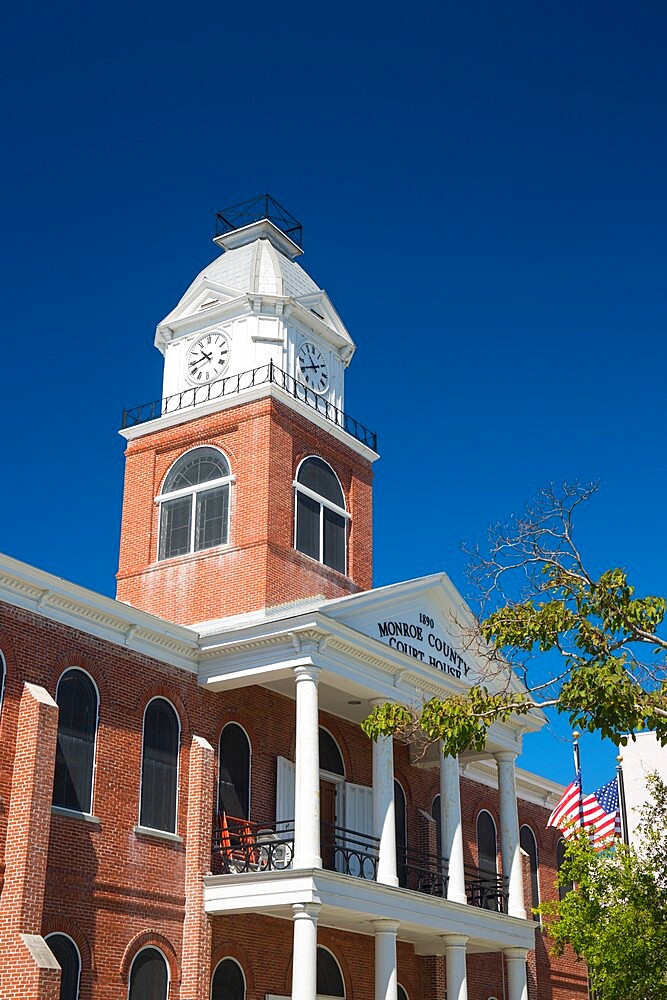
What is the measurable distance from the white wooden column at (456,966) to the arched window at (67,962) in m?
8.46

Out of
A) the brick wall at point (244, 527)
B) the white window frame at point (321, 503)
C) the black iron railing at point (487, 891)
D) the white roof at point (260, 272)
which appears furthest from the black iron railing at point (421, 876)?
the white roof at point (260, 272)

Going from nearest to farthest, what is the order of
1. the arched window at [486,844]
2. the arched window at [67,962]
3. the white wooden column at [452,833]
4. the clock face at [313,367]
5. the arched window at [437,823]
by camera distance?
the arched window at [67,962] → the white wooden column at [452,833] → the arched window at [437,823] → the clock face at [313,367] → the arched window at [486,844]

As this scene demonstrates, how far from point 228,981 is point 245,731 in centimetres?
475

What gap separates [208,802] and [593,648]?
36.6 ft

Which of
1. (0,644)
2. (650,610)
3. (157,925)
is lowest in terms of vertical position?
(157,925)

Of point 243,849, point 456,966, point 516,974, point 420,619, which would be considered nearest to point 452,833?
point 456,966

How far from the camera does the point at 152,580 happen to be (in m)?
29.2

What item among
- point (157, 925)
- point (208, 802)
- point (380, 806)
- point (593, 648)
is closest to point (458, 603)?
point (380, 806)

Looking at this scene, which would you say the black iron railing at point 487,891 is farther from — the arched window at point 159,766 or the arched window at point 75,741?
the arched window at point 75,741

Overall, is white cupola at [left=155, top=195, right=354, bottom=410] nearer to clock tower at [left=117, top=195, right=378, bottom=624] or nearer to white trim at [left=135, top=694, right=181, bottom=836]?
clock tower at [left=117, top=195, right=378, bottom=624]

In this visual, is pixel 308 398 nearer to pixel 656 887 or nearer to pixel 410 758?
pixel 410 758

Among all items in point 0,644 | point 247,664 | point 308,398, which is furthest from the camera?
point 308,398

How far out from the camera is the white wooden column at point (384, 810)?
78.7 feet

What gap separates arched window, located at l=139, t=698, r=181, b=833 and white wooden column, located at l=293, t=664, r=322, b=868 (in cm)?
237
